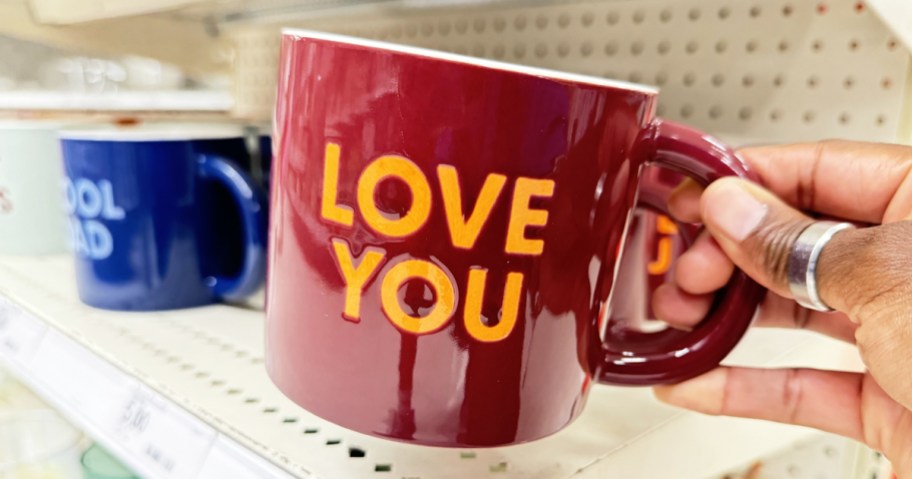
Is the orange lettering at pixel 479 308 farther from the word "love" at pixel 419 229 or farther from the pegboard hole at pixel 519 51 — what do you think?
the pegboard hole at pixel 519 51

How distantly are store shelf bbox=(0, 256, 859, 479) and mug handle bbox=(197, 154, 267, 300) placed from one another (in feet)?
0.09

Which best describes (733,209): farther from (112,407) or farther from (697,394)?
(112,407)

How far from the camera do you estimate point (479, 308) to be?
0.28 meters

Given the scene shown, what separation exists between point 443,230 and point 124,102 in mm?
1207

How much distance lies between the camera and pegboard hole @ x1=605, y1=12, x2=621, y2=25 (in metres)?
0.63

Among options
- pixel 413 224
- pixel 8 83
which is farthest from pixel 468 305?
pixel 8 83

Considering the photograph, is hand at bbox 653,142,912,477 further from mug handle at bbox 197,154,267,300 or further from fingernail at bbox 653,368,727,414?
mug handle at bbox 197,154,267,300

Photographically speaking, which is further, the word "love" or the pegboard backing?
the pegboard backing

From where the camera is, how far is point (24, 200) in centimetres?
70

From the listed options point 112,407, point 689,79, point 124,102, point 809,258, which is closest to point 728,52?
point 689,79

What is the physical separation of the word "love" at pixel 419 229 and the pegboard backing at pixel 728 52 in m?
0.36

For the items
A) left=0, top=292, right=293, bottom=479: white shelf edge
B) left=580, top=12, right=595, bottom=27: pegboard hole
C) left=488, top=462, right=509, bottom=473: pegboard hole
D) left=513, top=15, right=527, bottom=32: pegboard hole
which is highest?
left=580, top=12, right=595, bottom=27: pegboard hole

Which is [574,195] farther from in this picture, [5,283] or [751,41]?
[5,283]

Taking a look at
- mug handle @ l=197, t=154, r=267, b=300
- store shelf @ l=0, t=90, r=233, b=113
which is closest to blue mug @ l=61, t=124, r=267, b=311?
mug handle @ l=197, t=154, r=267, b=300
